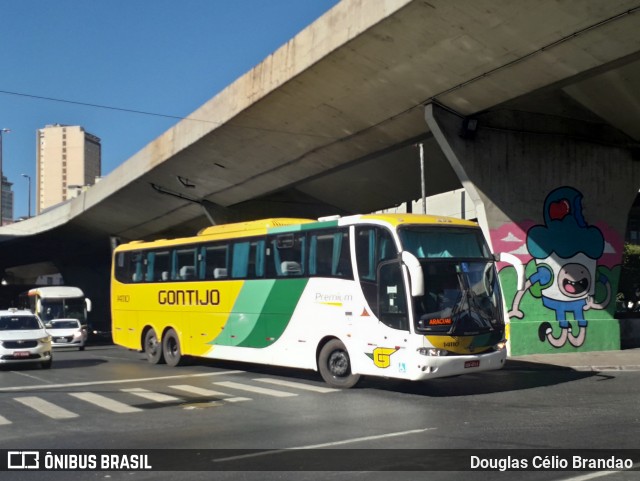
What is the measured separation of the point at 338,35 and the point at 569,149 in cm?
813

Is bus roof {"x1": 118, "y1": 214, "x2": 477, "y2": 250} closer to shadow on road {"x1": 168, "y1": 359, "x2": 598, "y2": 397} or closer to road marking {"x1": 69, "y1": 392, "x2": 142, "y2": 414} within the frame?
shadow on road {"x1": 168, "y1": 359, "x2": 598, "y2": 397}

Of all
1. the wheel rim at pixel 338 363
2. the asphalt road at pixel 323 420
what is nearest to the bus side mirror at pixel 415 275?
the asphalt road at pixel 323 420

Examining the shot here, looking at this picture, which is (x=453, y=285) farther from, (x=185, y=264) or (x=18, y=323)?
(x=18, y=323)

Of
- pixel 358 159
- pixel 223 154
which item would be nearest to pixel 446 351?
pixel 358 159

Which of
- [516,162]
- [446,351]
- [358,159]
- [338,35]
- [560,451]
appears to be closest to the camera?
[560,451]

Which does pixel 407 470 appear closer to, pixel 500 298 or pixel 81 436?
pixel 81 436

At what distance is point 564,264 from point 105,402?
14436 millimetres

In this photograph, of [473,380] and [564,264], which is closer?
[473,380]

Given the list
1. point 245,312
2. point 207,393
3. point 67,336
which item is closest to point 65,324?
point 67,336

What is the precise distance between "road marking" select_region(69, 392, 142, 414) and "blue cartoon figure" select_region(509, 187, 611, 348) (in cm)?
1225

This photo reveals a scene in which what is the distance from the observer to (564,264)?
2248 centimetres

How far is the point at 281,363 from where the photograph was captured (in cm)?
1711

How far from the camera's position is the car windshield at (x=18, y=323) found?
2136cm

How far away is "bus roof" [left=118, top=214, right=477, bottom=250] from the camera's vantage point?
14.6 m
